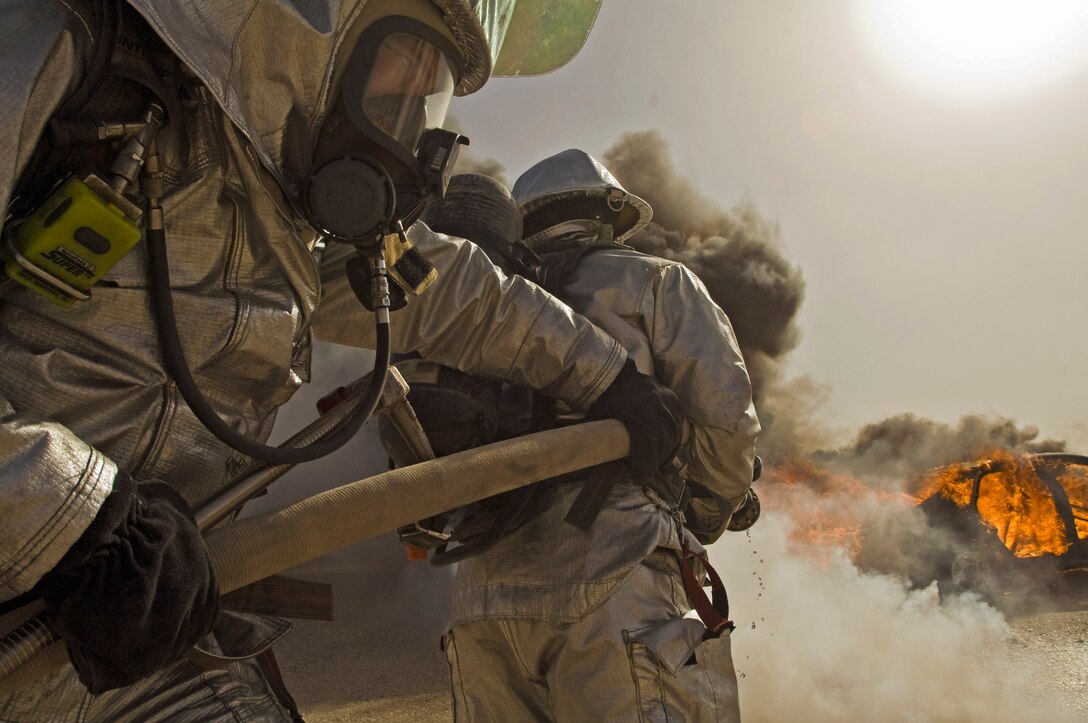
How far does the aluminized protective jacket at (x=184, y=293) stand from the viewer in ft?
3.75

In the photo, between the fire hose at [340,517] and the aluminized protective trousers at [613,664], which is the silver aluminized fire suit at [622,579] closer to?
the aluminized protective trousers at [613,664]

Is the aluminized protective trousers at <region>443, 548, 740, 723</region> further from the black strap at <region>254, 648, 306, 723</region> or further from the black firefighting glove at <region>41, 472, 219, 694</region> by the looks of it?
the black firefighting glove at <region>41, 472, 219, 694</region>

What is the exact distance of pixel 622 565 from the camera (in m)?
2.48

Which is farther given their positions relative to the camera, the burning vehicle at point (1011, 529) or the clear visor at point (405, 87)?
the burning vehicle at point (1011, 529)

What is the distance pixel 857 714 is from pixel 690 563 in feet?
13.4

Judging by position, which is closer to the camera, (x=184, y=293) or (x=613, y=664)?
(x=184, y=293)

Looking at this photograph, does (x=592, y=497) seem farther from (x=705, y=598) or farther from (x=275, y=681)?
(x=275, y=681)

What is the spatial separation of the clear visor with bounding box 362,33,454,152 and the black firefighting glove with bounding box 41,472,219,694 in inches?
29.9

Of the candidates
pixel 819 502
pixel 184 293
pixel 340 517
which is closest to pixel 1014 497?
pixel 819 502

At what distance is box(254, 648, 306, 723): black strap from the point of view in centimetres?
174

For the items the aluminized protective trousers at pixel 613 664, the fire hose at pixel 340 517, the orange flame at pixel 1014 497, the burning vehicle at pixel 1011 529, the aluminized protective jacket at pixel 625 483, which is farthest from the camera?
the orange flame at pixel 1014 497

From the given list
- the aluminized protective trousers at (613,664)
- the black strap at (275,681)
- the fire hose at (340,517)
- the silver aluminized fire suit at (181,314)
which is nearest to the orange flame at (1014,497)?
the aluminized protective trousers at (613,664)

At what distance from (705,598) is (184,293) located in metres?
1.78

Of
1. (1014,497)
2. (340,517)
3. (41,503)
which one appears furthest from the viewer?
(1014,497)
